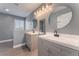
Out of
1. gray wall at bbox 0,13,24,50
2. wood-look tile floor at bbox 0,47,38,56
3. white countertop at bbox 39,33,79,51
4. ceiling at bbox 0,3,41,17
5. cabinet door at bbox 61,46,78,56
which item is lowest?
wood-look tile floor at bbox 0,47,38,56

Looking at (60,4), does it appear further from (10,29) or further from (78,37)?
(10,29)

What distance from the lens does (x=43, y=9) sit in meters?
1.56

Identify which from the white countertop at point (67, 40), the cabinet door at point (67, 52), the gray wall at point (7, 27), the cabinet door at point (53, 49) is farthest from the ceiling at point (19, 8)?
the cabinet door at point (67, 52)

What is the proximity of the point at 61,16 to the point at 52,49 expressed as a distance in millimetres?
647

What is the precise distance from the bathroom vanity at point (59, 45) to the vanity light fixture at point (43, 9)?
46cm

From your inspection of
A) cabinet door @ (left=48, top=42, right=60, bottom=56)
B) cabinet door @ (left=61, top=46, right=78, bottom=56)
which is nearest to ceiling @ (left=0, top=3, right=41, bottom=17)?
cabinet door @ (left=48, top=42, right=60, bottom=56)

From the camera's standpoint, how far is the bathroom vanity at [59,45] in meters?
1.02

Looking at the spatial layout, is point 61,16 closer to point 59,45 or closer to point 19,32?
point 59,45

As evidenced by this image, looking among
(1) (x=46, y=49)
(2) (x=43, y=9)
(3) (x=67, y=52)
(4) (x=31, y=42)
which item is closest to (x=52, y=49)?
(1) (x=46, y=49)

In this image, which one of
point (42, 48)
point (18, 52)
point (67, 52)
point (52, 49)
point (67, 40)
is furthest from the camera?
point (42, 48)

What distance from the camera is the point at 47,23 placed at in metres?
1.60

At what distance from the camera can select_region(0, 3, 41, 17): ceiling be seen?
134 centimetres

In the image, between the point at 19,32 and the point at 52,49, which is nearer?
the point at 52,49

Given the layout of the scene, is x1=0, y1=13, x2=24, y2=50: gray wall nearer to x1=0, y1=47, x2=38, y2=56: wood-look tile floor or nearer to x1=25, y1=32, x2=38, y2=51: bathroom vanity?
x1=0, y1=47, x2=38, y2=56: wood-look tile floor
